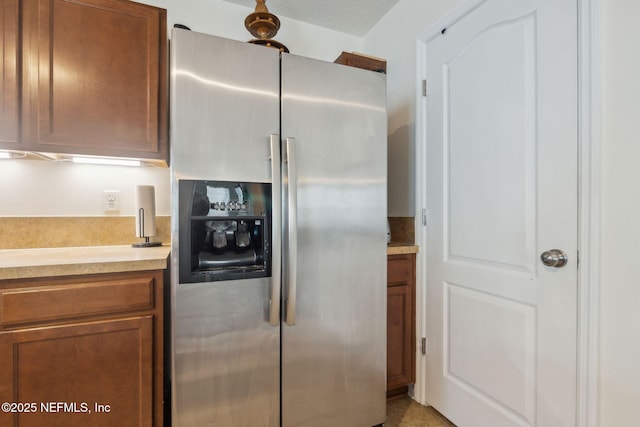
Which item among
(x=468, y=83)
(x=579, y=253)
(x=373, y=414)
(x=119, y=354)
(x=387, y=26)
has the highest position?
(x=387, y=26)

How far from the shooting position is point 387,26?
83.5 inches

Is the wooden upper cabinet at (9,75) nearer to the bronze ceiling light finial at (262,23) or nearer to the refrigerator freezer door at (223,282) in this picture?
the refrigerator freezer door at (223,282)

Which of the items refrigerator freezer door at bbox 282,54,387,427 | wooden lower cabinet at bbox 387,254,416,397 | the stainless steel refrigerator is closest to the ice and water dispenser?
the stainless steel refrigerator

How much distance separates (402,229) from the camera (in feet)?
6.46

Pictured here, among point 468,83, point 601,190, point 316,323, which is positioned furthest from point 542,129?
point 316,323

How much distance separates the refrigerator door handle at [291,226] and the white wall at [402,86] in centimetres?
94

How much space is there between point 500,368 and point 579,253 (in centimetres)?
63

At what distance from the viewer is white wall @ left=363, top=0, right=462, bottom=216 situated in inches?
72.9

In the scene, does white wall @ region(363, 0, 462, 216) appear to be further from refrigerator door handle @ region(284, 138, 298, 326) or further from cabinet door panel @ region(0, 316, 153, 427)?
cabinet door panel @ region(0, 316, 153, 427)

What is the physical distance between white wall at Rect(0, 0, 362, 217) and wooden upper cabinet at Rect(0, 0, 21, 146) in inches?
15.6

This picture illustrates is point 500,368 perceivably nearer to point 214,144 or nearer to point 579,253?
point 579,253

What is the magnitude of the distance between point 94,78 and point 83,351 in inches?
46.9

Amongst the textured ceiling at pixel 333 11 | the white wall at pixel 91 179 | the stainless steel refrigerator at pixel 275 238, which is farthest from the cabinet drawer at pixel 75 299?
the textured ceiling at pixel 333 11

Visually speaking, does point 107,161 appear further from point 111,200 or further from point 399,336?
point 399,336
